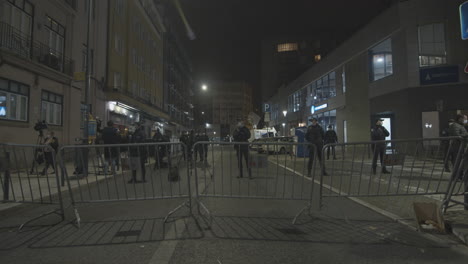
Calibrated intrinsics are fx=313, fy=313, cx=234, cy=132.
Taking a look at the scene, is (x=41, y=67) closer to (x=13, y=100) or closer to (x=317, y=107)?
(x=13, y=100)

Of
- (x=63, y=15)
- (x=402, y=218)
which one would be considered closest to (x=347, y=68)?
(x=63, y=15)

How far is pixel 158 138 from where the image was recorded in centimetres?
1463

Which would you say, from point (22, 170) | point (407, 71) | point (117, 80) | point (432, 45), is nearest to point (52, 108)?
point (117, 80)

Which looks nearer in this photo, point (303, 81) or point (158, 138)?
point (158, 138)

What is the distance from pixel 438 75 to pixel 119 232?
18898 mm

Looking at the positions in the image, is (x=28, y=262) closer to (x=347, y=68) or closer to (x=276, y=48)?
(x=347, y=68)

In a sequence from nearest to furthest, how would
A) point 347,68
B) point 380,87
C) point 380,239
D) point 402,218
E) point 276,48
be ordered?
point 380,239
point 402,218
point 380,87
point 347,68
point 276,48

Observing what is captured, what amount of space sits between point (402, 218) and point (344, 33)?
274ft

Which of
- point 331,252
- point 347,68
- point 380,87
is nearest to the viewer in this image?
point 331,252

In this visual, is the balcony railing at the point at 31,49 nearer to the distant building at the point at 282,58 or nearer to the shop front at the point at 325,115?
the shop front at the point at 325,115

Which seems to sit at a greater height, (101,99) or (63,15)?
(63,15)

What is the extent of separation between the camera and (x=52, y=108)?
17.0 m

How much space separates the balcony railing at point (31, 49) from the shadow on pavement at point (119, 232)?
38.3ft

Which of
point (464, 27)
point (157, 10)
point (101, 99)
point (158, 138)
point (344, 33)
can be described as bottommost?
point (158, 138)
